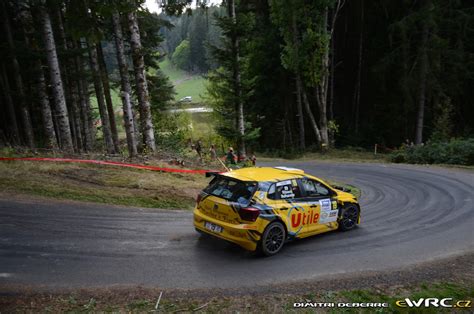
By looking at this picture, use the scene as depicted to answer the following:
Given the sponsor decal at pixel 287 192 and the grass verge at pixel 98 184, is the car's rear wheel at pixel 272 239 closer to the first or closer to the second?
the sponsor decal at pixel 287 192

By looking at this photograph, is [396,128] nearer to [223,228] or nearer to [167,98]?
[167,98]

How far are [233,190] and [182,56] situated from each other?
136 m

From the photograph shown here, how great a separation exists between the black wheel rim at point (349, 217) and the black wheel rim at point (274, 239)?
7.42ft

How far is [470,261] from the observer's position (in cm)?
736

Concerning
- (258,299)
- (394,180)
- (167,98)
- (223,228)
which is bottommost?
(394,180)

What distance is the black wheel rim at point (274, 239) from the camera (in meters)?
7.20

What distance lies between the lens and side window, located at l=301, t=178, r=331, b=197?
805cm

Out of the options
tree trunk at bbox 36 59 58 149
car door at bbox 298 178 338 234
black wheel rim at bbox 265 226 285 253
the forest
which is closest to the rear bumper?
black wheel rim at bbox 265 226 285 253

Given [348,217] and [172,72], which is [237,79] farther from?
[172,72]

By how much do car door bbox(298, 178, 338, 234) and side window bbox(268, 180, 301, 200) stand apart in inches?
7.6

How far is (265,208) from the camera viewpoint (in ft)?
23.2

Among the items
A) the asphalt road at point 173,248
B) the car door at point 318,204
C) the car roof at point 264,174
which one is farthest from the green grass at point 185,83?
the car door at point 318,204

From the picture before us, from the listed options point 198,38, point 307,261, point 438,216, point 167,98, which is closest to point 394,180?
point 438,216

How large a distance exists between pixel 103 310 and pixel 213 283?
1838mm
